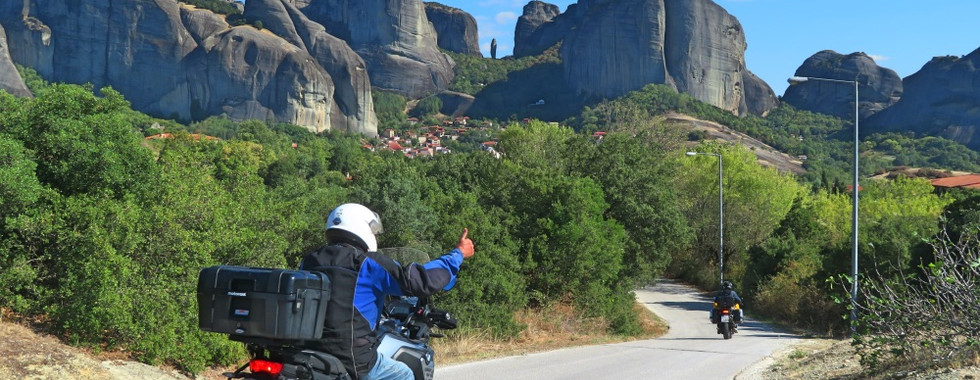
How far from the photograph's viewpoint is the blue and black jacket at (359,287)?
197 inches

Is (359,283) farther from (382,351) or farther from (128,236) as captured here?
(128,236)

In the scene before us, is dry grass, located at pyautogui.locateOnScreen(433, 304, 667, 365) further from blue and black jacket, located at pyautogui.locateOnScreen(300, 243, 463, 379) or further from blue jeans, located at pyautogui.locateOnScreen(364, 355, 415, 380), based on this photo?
blue and black jacket, located at pyautogui.locateOnScreen(300, 243, 463, 379)

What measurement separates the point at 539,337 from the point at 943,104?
180 m

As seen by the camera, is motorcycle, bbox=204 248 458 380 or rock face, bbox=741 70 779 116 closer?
motorcycle, bbox=204 248 458 380

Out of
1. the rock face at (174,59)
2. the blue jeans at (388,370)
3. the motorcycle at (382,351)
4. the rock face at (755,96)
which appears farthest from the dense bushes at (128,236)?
the rock face at (755,96)

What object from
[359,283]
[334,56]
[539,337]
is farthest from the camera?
[334,56]

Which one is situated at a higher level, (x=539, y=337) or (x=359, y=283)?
(x=359, y=283)

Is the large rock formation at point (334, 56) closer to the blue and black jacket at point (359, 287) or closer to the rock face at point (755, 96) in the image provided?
the rock face at point (755, 96)

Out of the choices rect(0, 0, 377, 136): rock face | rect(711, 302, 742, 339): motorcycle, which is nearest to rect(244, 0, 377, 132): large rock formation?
rect(0, 0, 377, 136): rock face

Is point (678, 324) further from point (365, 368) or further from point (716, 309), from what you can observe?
point (365, 368)

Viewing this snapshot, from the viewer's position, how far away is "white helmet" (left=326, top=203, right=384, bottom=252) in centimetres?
520

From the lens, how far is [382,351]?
17.3 feet

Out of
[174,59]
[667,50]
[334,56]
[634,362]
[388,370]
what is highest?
[667,50]

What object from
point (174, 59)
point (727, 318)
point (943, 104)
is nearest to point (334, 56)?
point (174, 59)
